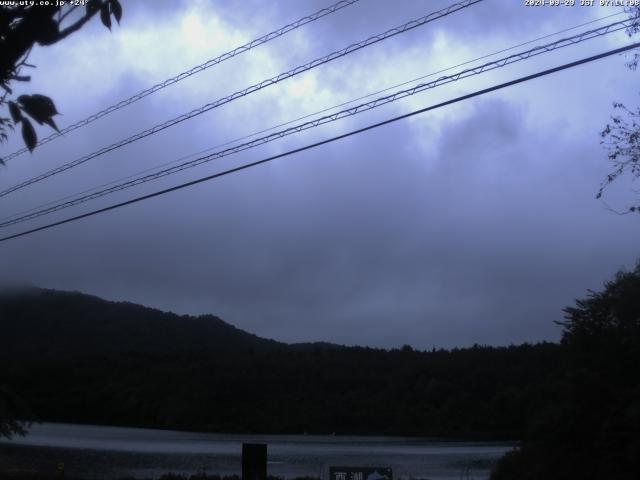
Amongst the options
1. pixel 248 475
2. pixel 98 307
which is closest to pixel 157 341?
pixel 98 307

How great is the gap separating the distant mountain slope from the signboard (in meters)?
37.7

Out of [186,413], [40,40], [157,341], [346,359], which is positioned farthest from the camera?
[157,341]

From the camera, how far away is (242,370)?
84.9 meters

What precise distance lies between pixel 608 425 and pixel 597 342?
2.75 m

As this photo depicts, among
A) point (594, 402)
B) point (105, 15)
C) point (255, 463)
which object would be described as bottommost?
point (255, 463)

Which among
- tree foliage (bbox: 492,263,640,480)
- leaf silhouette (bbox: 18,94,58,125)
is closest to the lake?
tree foliage (bbox: 492,263,640,480)

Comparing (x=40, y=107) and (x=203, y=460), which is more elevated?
(x=40, y=107)

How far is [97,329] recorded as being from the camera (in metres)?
84.9

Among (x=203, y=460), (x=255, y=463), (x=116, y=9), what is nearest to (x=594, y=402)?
(x=255, y=463)

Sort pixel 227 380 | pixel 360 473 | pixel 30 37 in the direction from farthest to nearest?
pixel 227 380, pixel 360 473, pixel 30 37

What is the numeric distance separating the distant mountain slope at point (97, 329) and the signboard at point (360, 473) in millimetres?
37683

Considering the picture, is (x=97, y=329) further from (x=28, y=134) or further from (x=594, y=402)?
(x=28, y=134)

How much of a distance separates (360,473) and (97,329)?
74.9 meters

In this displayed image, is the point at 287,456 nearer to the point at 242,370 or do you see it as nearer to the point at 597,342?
the point at 597,342
